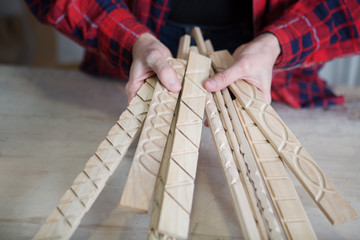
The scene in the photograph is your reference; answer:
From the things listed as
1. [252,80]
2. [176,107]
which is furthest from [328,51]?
[176,107]

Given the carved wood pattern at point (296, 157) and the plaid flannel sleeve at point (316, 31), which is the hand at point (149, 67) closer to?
the carved wood pattern at point (296, 157)

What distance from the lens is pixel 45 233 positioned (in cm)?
54

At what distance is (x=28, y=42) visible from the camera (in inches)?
98.1

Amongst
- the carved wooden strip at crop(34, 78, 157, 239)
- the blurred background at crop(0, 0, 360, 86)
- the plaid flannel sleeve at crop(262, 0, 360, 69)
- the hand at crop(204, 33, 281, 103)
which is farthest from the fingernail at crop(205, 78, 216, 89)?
the blurred background at crop(0, 0, 360, 86)

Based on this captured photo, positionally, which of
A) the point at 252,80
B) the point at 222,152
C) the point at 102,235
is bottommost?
the point at 102,235

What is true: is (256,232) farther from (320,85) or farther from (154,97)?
(320,85)

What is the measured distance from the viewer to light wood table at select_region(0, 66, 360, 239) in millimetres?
687

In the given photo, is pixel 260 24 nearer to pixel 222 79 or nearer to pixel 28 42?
pixel 222 79

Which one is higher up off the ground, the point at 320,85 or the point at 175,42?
the point at 175,42

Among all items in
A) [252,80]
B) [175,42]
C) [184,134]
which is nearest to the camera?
[184,134]

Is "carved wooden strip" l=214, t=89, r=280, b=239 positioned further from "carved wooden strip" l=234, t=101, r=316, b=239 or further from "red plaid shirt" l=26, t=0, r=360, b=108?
"red plaid shirt" l=26, t=0, r=360, b=108

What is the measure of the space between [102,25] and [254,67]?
1.46 feet

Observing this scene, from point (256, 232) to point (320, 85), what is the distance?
0.84m

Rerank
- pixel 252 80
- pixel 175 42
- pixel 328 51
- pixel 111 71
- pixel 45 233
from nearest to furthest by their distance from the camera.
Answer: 1. pixel 45 233
2. pixel 252 80
3. pixel 328 51
4. pixel 175 42
5. pixel 111 71
